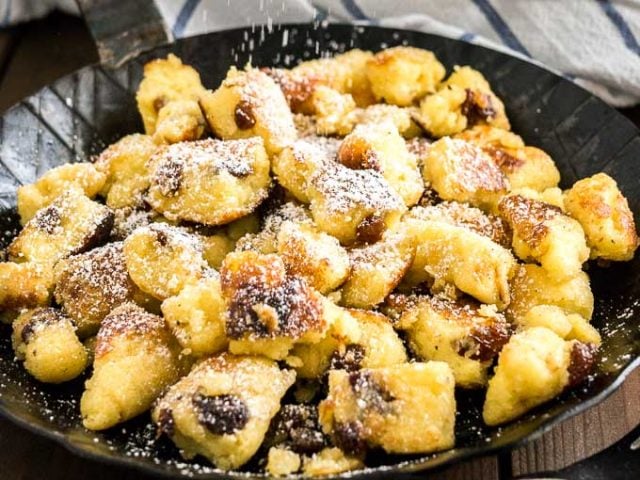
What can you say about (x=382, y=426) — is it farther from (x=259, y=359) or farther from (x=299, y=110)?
(x=299, y=110)

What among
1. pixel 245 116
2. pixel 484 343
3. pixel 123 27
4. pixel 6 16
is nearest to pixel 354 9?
pixel 123 27

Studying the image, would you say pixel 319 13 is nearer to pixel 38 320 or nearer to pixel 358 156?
pixel 358 156

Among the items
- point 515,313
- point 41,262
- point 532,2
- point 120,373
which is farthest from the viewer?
point 532,2

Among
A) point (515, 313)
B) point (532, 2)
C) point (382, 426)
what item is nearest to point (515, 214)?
point (515, 313)

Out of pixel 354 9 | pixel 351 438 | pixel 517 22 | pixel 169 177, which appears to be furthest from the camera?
pixel 354 9

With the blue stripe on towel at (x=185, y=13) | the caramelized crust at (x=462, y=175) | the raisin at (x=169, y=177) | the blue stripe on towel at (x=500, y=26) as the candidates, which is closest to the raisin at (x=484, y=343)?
the caramelized crust at (x=462, y=175)

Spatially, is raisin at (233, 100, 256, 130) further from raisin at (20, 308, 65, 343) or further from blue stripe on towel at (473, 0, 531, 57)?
blue stripe on towel at (473, 0, 531, 57)
